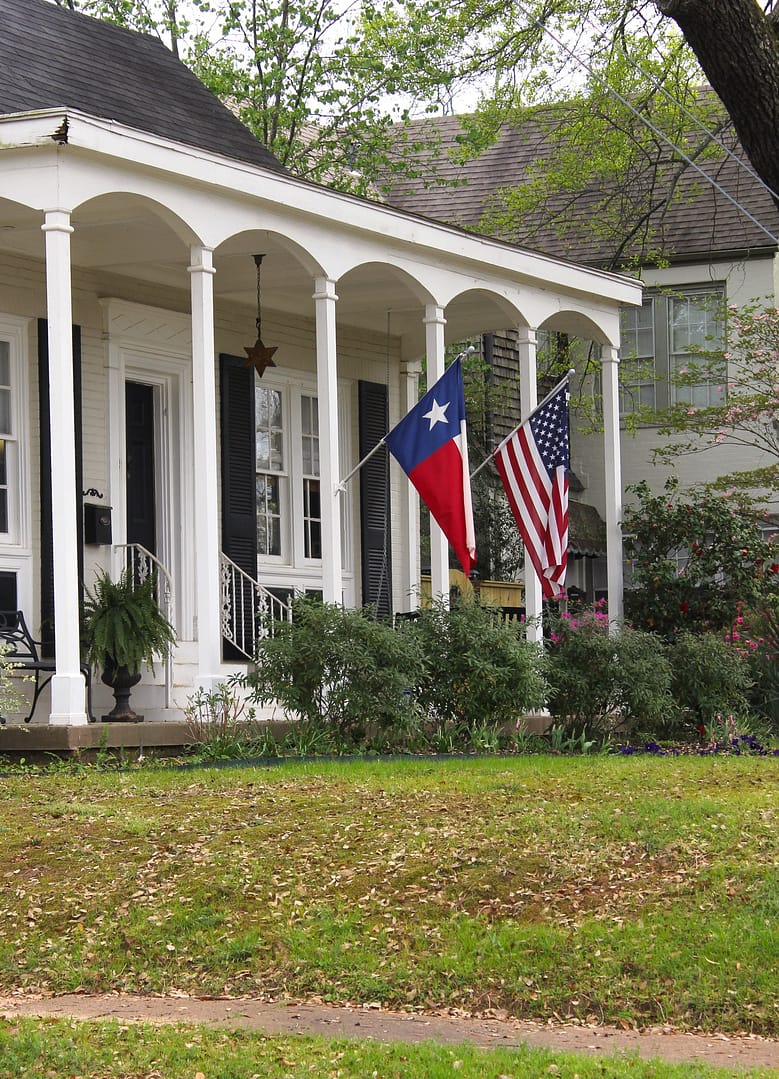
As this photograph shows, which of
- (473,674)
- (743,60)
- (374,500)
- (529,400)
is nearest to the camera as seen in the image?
(743,60)

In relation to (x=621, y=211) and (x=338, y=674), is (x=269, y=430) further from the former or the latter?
(x=621, y=211)

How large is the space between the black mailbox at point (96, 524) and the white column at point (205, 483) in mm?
2036

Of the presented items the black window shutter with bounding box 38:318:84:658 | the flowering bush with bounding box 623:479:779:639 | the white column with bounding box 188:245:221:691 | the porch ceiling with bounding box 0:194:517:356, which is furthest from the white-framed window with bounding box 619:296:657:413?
the white column with bounding box 188:245:221:691

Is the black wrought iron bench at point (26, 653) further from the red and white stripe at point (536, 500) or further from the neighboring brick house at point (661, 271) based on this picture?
the neighboring brick house at point (661, 271)

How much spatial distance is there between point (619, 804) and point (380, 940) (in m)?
2.32

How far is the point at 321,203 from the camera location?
1282cm

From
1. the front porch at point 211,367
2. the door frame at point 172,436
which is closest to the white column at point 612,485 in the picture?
the front porch at point 211,367

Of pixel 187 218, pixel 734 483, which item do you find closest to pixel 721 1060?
pixel 187 218

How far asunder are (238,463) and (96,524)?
1.85 m

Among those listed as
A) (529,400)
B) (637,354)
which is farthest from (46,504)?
(637,354)

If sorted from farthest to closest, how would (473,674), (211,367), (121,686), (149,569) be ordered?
1. (149,569)
2. (473,674)
3. (121,686)
4. (211,367)

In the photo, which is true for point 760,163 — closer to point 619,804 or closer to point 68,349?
point 619,804

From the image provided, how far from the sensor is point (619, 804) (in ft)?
28.5

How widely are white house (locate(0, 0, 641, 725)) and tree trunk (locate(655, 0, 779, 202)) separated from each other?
4583 millimetres
